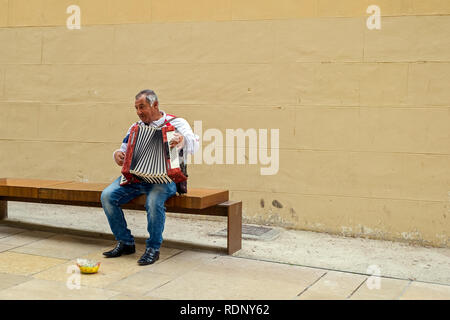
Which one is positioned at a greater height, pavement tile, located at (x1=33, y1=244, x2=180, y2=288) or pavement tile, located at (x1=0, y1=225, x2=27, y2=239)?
pavement tile, located at (x1=0, y1=225, x2=27, y2=239)

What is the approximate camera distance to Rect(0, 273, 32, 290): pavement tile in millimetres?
4359

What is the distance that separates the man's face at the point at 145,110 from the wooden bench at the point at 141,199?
0.76 meters

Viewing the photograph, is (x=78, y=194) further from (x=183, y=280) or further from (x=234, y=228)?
(x=183, y=280)

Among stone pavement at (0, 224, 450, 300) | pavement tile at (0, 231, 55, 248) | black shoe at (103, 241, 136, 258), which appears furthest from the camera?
pavement tile at (0, 231, 55, 248)

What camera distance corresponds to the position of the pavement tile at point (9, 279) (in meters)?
A: 4.36

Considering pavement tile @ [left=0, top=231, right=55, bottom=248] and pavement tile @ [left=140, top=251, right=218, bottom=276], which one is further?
pavement tile @ [left=0, top=231, right=55, bottom=248]

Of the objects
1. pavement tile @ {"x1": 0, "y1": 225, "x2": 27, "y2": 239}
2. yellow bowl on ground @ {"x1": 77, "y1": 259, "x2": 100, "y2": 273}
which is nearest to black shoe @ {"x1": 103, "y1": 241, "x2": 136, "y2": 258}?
yellow bowl on ground @ {"x1": 77, "y1": 259, "x2": 100, "y2": 273}

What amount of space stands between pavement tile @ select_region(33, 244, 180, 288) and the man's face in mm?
1262

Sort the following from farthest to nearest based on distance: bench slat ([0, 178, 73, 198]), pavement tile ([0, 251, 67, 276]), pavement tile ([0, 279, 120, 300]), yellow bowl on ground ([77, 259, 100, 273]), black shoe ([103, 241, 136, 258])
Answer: bench slat ([0, 178, 73, 198]) < black shoe ([103, 241, 136, 258]) < pavement tile ([0, 251, 67, 276]) < yellow bowl on ground ([77, 259, 100, 273]) < pavement tile ([0, 279, 120, 300])

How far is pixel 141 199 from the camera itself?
17.9 ft

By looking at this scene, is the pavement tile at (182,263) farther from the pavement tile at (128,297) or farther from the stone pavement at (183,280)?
the pavement tile at (128,297)

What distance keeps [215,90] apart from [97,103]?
1.60 meters

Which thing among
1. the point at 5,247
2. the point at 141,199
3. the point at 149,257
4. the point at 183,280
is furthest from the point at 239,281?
the point at 5,247

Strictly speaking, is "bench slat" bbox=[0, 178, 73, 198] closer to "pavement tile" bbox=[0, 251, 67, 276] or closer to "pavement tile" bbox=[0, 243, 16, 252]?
"pavement tile" bbox=[0, 243, 16, 252]
